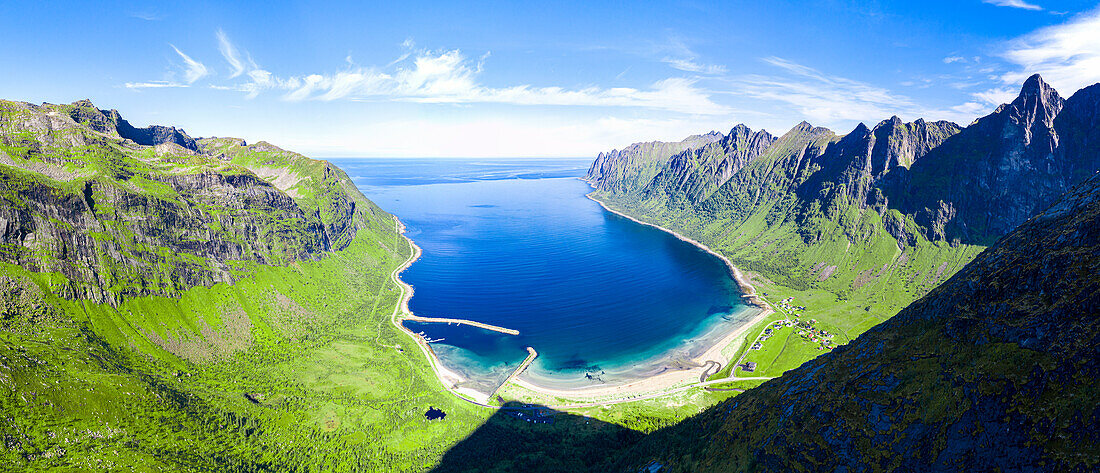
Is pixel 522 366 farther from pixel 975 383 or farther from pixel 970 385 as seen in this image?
pixel 975 383

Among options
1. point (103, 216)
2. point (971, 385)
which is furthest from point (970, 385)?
point (103, 216)

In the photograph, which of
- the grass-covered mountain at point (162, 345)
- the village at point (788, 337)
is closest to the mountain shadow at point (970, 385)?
the grass-covered mountain at point (162, 345)

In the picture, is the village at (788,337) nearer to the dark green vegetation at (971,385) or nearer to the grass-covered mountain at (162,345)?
the dark green vegetation at (971,385)

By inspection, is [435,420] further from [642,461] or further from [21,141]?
[21,141]

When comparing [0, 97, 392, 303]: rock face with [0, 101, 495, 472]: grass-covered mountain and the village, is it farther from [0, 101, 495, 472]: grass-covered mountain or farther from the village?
the village

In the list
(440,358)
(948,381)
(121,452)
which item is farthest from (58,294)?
(948,381)

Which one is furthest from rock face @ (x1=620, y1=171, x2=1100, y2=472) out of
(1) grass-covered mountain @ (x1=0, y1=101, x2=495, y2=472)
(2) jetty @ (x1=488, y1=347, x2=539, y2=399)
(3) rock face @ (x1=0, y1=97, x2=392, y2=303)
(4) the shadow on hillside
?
(3) rock face @ (x1=0, y1=97, x2=392, y2=303)
